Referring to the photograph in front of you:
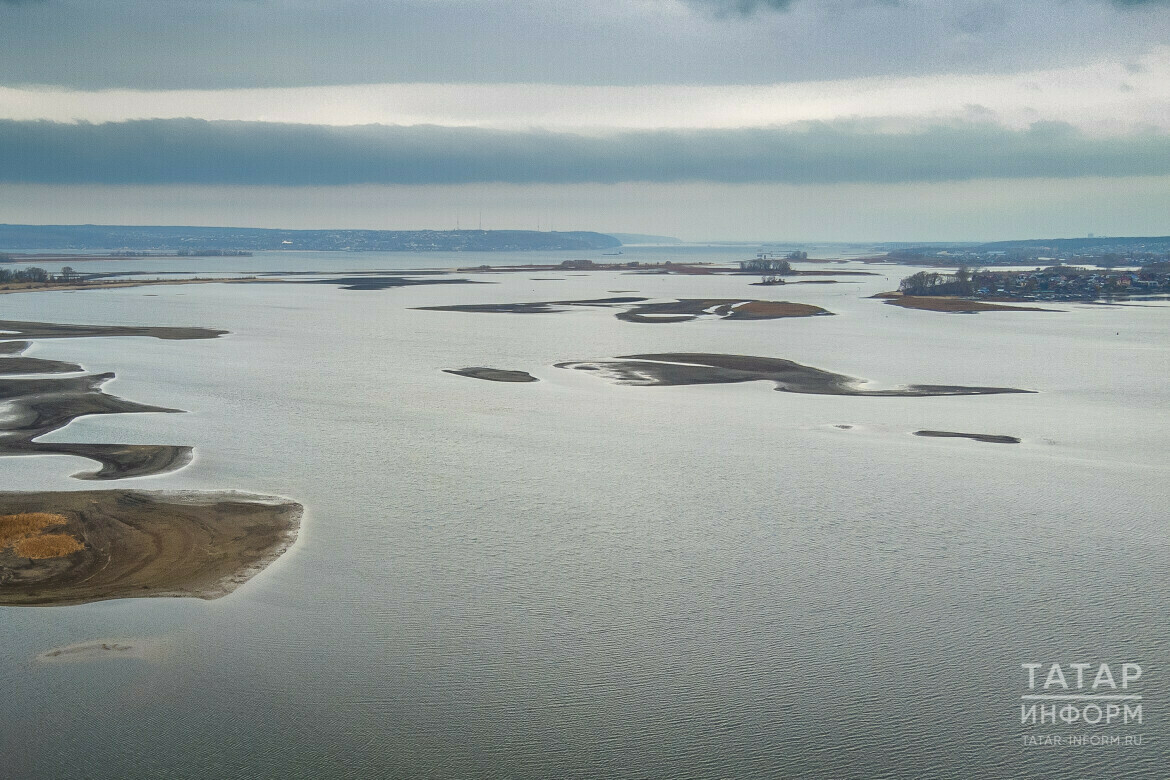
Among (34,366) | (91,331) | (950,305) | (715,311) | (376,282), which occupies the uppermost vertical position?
(376,282)

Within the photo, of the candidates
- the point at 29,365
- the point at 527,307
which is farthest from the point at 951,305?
the point at 29,365

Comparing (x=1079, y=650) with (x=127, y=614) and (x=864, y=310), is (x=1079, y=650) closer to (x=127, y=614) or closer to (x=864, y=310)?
(x=127, y=614)

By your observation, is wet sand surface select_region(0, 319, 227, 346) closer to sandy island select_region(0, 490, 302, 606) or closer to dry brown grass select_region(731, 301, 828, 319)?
sandy island select_region(0, 490, 302, 606)

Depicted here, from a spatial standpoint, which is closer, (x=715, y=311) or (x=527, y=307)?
(x=715, y=311)

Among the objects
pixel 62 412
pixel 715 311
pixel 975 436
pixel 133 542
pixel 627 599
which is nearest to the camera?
pixel 627 599

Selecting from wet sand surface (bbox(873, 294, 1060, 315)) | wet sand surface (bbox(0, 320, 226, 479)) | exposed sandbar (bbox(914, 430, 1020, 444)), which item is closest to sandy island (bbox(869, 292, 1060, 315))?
wet sand surface (bbox(873, 294, 1060, 315))

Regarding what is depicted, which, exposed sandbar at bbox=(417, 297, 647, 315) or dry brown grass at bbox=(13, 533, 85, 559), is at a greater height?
exposed sandbar at bbox=(417, 297, 647, 315)

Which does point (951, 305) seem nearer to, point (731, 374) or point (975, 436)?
point (731, 374)
